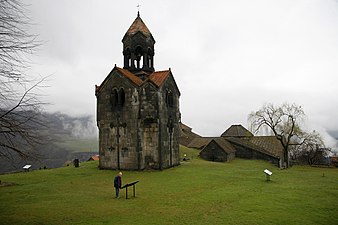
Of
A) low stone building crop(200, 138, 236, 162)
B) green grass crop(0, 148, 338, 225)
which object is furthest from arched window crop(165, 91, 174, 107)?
low stone building crop(200, 138, 236, 162)

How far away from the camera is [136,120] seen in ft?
88.4

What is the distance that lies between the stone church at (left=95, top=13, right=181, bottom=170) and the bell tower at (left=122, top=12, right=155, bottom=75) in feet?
0.56

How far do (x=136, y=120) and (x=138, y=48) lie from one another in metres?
9.92

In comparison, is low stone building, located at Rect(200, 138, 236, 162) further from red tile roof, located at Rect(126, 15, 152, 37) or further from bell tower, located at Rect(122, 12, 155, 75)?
red tile roof, located at Rect(126, 15, 152, 37)

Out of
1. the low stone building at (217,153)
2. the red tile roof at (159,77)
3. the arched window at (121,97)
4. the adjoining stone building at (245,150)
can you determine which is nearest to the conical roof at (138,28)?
the red tile roof at (159,77)

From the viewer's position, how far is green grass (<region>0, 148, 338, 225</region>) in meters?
11.2

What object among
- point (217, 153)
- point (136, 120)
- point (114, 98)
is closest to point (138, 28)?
point (114, 98)

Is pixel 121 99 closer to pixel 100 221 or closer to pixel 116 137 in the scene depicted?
pixel 116 137

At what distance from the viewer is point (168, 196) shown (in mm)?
15539

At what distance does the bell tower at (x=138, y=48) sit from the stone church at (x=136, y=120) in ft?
0.56

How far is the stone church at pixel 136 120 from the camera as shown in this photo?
26750 millimetres

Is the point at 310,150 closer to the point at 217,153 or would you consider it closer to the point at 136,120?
the point at 217,153

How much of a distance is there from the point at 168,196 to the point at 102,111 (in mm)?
16380

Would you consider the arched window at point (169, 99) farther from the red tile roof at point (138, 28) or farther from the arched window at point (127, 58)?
the red tile roof at point (138, 28)
